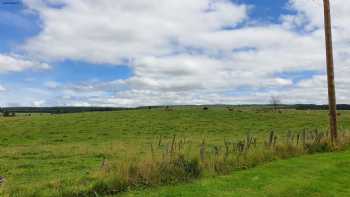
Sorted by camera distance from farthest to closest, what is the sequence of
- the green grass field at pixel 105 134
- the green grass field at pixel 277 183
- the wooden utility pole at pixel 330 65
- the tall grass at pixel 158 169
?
the green grass field at pixel 105 134 < the wooden utility pole at pixel 330 65 < the tall grass at pixel 158 169 < the green grass field at pixel 277 183

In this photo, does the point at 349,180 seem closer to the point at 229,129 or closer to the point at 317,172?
the point at 317,172

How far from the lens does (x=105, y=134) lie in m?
48.2

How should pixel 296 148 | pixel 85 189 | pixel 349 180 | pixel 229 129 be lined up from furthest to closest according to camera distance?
pixel 229 129, pixel 296 148, pixel 349 180, pixel 85 189

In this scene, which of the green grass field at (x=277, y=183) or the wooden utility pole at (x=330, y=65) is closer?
the green grass field at (x=277, y=183)

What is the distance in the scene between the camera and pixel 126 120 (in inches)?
2532

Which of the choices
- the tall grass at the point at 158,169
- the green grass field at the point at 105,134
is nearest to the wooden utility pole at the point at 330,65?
the tall grass at the point at 158,169

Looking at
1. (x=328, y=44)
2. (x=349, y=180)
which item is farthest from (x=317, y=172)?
(x=328, y=44)

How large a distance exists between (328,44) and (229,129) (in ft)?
99.5

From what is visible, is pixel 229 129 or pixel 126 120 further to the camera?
pixel 126 120

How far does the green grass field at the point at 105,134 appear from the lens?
24125mm

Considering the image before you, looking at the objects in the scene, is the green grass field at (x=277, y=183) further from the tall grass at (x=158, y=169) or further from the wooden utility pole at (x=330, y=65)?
the wooden utility pole at (x=330, y=65)

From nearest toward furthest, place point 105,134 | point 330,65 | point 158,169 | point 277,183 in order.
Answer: point 277,183
point 158,169
point 330,65
point 105,134

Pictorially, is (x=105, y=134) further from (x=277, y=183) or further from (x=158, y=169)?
(x=277, y=183)

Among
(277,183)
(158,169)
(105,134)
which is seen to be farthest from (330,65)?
(105,134)
